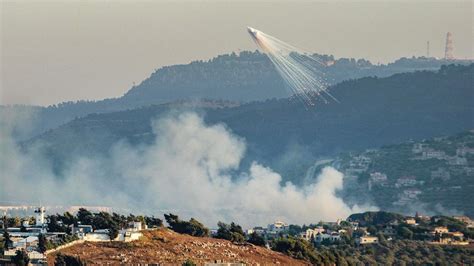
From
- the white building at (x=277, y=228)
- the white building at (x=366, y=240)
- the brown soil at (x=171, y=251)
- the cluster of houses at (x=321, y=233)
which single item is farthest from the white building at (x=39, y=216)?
the white building at (x=277, y=228)

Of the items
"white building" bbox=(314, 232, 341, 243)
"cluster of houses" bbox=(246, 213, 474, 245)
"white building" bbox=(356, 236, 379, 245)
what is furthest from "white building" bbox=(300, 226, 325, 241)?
"white building" bbox=(356, 236, 379, 245)

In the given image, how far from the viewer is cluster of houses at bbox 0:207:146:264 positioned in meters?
106

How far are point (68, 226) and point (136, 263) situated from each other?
29.0ft

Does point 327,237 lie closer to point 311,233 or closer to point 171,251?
point 311,233

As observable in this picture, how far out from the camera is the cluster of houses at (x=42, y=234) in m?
106

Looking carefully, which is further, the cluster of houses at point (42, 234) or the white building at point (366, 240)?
the white building at point (366, 240)

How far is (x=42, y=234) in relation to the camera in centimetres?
11281

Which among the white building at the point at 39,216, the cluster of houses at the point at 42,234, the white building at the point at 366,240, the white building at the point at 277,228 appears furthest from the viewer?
the white building at the point at 277,228

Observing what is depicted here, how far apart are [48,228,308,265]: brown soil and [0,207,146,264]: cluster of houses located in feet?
1.81

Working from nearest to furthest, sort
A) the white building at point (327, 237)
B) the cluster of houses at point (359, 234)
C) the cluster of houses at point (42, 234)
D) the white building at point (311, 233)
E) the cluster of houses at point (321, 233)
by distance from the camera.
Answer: the cluster of houses at point (42, 234)
the cluster of houses at point (321, 233)
the cluster of houses at point (359, 234)
the white building at point (327, 237)
the white building at point (311, 233)

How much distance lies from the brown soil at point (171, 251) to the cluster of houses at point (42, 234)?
0.55 m

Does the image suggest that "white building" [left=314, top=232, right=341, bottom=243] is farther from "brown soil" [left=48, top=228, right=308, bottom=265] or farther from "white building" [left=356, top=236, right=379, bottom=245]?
"brown soil" [left=48, top=228, right=308, bottom=265]

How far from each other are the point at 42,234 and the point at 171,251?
642 centimetres

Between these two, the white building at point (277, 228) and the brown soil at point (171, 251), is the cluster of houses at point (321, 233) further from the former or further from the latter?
the brown soil at point (171, 251)
